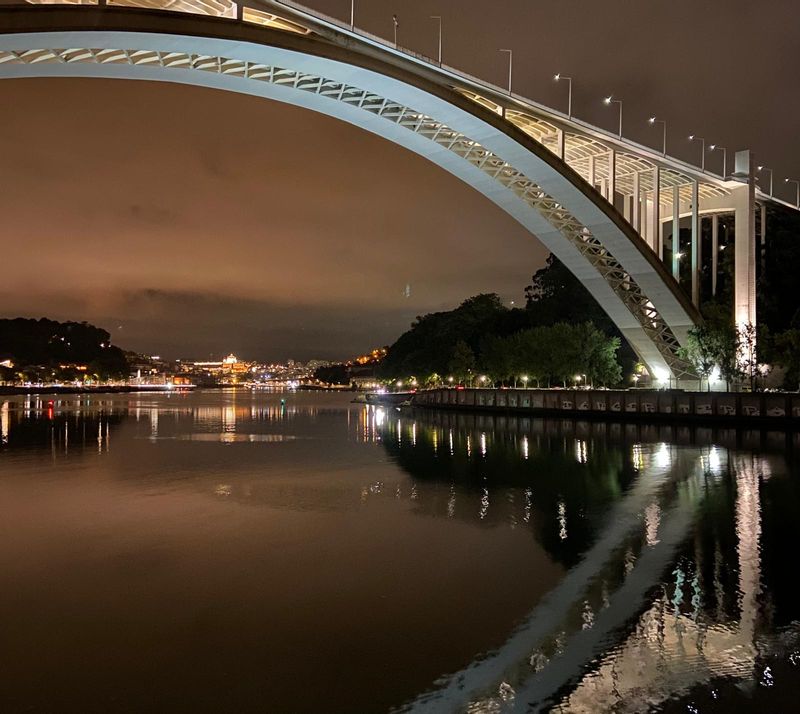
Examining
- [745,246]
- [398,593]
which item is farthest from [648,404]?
[398,593]

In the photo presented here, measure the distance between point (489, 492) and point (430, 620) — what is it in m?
7.86

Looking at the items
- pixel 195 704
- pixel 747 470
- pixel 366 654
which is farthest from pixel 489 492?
pixel 195 704

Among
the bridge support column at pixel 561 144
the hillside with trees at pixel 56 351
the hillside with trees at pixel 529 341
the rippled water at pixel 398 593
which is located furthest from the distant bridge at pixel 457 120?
the hillside with trees at pixel 56 351

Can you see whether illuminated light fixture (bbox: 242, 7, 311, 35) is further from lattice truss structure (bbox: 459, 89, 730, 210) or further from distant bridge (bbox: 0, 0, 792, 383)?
lattice truss structure (bbox: 459, 89, 730, 210)

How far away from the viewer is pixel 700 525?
11.1 meters

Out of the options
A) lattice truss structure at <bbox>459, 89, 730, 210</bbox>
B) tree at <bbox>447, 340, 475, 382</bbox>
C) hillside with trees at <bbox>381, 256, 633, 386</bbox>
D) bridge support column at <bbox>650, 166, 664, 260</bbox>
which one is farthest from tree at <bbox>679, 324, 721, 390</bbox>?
tree at <bbox>447, 340, 475, 382</bbox>

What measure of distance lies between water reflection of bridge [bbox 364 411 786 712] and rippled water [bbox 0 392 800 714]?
0.03 m

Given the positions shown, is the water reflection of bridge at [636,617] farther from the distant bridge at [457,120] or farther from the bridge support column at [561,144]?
the bridge support column at [561,144]

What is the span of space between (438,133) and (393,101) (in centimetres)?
441

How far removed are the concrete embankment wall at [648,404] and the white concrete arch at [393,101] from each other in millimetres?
5637

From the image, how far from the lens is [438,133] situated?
111ft

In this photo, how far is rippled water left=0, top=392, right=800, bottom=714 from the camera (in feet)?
17.6

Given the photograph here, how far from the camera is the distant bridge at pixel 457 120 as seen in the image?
19.3 metres

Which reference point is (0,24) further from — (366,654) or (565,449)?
(565,449)
